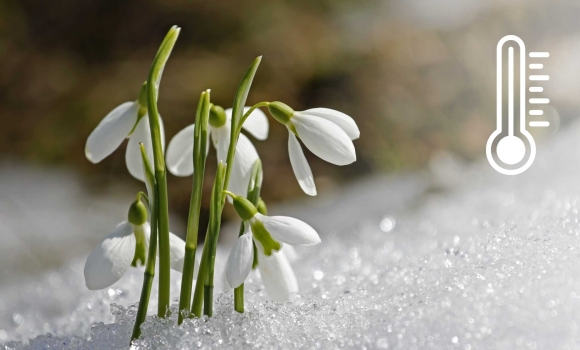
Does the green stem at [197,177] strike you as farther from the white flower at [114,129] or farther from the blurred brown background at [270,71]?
the blurred brown background at [270,71]

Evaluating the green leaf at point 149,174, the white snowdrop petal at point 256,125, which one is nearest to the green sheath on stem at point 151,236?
the green leaf at point 149,174

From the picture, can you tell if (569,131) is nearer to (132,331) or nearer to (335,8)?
(335,8)

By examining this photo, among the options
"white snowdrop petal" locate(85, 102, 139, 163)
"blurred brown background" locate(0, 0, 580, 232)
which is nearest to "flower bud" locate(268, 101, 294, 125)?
"white snowdrop petal" locate(85, 102, 139, 163)

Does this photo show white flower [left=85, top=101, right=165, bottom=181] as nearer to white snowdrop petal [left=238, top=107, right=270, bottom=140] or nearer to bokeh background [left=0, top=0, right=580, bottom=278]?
white snowdrop petal [left=238, top=107, right=270, bottom=140]

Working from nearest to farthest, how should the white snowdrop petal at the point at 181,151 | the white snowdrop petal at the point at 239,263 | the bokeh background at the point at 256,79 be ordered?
the white snowdrop petal at the point at 239,263, the white snowdrop petal at the point at 181,151, the bokeh background at the point at 256,79

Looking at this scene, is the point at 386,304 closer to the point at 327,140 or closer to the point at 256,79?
the point at 327,140

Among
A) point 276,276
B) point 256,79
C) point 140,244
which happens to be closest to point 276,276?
point 276,276
